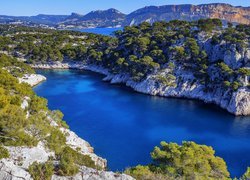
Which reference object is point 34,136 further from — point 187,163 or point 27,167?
point 187,163

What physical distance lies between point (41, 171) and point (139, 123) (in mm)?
31742

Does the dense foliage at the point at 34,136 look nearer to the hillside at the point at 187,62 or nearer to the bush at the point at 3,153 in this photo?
the bush at the point at 3,153

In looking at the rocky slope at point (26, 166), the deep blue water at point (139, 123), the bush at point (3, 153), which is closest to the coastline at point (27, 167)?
the rocky slope at point (26, 166)

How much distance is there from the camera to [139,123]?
149ft

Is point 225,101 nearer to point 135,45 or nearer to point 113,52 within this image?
point 135,45

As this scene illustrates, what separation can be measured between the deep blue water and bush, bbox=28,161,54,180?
55.6 feet

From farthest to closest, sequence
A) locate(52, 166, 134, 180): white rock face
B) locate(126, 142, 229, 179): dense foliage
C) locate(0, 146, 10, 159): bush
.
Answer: locate(126, 142, 229, 179): dense foliage
locate(0, 146, 10, 159): bush
locate(52, 166, 134, 180): white rock face

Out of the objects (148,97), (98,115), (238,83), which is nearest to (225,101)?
(238,83)

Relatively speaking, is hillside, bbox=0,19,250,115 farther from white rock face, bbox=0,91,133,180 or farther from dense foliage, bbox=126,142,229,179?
white rock face, bbox=0,91,133,180

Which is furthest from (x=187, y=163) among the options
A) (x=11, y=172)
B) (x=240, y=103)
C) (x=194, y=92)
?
(x=194, y=92)

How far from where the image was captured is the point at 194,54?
210 feet

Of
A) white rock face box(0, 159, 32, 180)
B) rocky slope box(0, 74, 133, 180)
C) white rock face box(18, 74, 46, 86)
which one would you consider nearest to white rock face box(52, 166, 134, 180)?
rocky slope box(0, 74, 133, 180)

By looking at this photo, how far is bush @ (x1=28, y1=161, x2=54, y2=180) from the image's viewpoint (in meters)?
14.2

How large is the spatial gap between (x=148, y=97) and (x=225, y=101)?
14.5m
